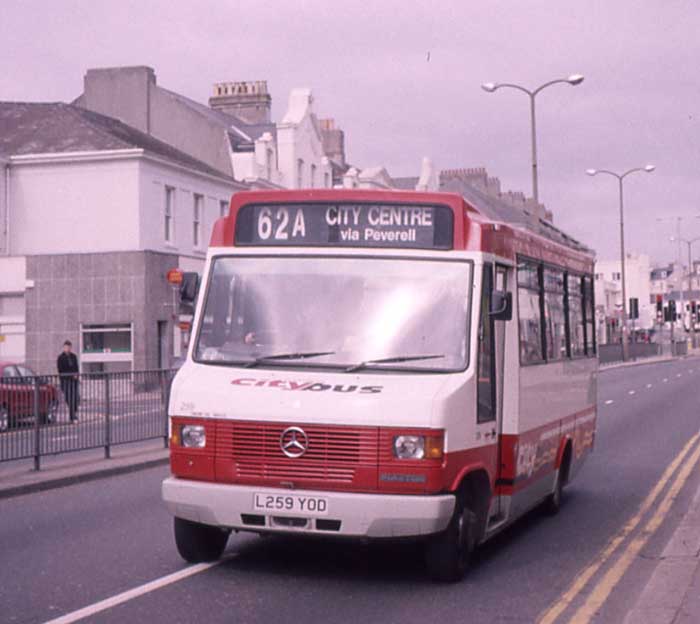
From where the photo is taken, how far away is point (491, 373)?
31.6 feet

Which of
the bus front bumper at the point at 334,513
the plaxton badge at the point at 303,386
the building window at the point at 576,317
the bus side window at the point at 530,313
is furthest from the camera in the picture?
the building window at the point at 576,317

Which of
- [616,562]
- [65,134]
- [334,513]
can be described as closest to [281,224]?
[334,513]

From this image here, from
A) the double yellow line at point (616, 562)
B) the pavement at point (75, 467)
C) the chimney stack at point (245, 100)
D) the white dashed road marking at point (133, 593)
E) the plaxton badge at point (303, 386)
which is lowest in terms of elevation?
the double yellow line at point (616, 562)

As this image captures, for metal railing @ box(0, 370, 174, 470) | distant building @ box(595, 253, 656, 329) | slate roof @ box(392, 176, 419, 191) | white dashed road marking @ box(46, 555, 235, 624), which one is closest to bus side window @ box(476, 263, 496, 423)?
white dashed road marking @ box(46, 555, 235, 624)

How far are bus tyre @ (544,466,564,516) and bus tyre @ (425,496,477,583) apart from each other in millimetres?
3807

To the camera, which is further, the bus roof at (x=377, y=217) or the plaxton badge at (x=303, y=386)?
the bus roof at (x=377, y=217)

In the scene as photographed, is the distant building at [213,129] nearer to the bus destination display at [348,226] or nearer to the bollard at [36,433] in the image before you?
the bollard at [36,433]

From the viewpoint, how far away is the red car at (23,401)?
54.8 ft

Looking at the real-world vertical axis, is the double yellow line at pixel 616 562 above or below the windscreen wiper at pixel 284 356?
below

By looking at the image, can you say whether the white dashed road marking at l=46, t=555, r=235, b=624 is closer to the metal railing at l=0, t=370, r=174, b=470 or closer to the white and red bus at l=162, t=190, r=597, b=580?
the white and red bus at l=162, t=190, r=597, b=580

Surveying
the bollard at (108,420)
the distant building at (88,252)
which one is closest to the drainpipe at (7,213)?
the distant building at (88,252)

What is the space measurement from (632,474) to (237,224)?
888cm

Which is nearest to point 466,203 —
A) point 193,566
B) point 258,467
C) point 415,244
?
point 415,244

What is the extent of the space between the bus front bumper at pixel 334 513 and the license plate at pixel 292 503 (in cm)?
2
